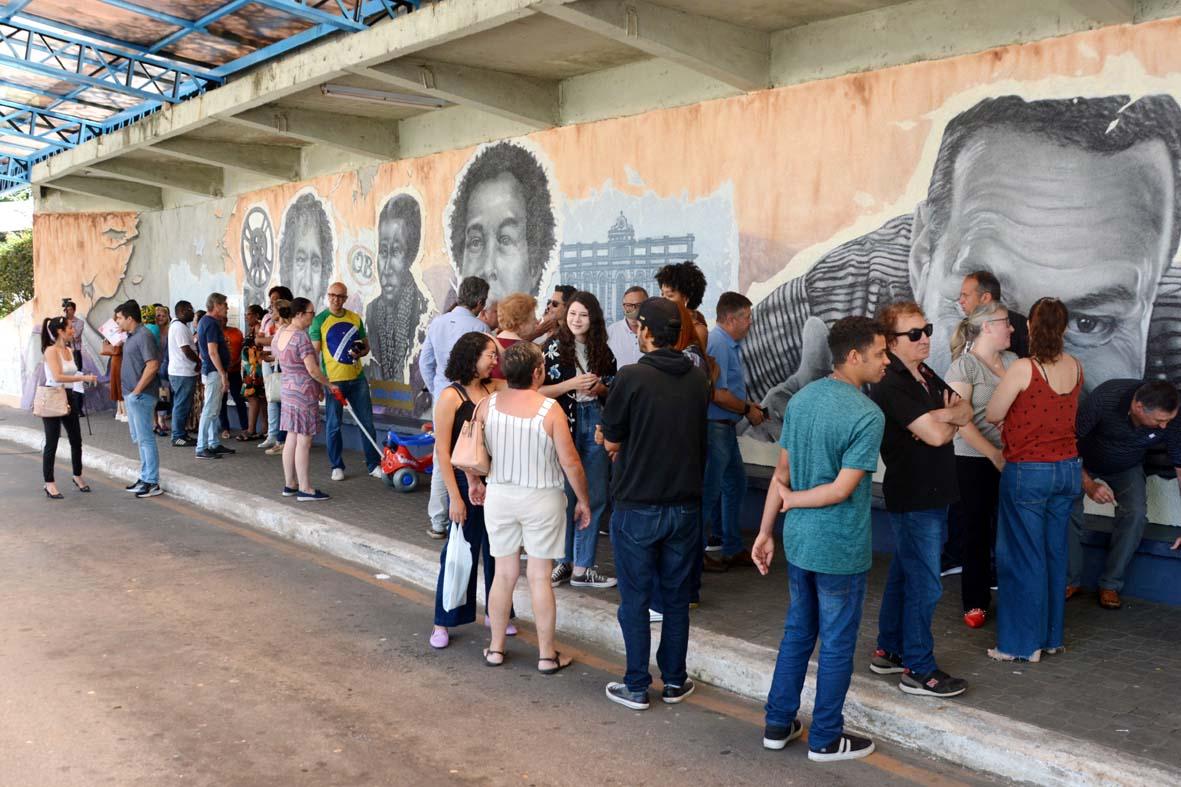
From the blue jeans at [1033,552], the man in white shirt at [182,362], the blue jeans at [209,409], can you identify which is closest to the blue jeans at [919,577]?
the blue jeans at [1033,552]

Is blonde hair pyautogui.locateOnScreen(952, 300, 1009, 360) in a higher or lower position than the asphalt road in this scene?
higher

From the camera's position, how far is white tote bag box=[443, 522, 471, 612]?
5.99 meters

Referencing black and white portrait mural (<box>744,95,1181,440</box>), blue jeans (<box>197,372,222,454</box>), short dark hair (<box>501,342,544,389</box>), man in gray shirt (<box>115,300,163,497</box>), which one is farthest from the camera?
blue jeans (<box>197,372,222,454</box>)

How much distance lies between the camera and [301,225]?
1516 cm

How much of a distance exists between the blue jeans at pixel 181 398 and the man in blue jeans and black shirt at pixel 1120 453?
1090cm

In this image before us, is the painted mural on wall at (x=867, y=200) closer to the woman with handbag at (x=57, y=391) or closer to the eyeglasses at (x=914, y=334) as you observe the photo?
the eyeglasses at (x=914, y=334)

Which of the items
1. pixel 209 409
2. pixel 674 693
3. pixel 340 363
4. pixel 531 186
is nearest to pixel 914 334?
pixel 674 693

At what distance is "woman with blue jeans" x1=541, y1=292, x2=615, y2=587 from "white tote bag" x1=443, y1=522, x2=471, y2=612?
75 cm

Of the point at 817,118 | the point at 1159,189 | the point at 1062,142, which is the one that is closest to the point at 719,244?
the point at 817,118

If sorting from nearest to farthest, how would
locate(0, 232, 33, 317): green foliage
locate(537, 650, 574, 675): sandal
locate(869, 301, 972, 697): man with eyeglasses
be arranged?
locate(869, 301, 972, 697): man with eyeglasses < locate(537, 650, 574, 675): sandal < locate(0, 232, 33, 317): green foliage

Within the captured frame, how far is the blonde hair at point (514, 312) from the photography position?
271 inches

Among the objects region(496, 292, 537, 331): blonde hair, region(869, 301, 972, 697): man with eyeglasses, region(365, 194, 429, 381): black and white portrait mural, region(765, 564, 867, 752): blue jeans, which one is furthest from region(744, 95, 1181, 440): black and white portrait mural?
region(365, 194, 429, 381): black and white portrait mural

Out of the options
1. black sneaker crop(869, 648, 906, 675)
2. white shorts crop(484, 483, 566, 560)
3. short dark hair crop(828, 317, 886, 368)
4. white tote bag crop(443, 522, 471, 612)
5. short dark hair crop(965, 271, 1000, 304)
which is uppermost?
short dark hair crop(965, 271, 1000, 304)

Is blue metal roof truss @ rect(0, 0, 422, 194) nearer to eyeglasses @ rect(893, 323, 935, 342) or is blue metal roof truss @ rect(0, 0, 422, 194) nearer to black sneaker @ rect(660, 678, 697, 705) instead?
eyeglasses @ rect(893, 323, 935, 342)
